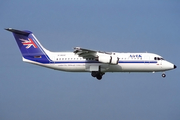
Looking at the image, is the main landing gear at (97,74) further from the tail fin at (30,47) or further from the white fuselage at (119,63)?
the tail fin at (30,47)

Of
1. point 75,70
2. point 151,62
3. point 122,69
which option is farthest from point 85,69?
point 151,62

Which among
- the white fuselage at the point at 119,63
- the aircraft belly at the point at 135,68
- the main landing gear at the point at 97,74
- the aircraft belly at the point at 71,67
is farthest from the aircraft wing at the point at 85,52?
the aircraft belly at the point at 135,68

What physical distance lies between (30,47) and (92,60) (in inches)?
292

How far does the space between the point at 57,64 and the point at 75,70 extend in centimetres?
211

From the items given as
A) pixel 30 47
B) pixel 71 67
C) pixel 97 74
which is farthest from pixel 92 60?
pixel 30 47

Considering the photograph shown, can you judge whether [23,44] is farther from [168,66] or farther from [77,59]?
[168,66]

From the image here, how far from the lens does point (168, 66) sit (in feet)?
124

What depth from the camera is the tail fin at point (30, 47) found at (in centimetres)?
3884

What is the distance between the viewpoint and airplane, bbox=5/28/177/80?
37156 millimetres

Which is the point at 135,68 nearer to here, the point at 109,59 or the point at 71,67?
the point at 109,59

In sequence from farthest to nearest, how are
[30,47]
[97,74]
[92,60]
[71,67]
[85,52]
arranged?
1. [30,47]
2. [71,67]
3. [97,74]
4. [92,60]
5. [85,52]

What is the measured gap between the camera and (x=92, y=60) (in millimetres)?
37781

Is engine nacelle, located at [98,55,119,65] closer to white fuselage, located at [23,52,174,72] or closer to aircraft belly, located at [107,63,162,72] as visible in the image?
white fuselage, located at [23,52,174,72]

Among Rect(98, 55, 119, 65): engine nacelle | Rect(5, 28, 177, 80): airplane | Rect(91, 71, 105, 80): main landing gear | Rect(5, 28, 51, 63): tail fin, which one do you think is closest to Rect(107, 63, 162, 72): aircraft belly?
Rect(5, 28, 177, 80): airplane
